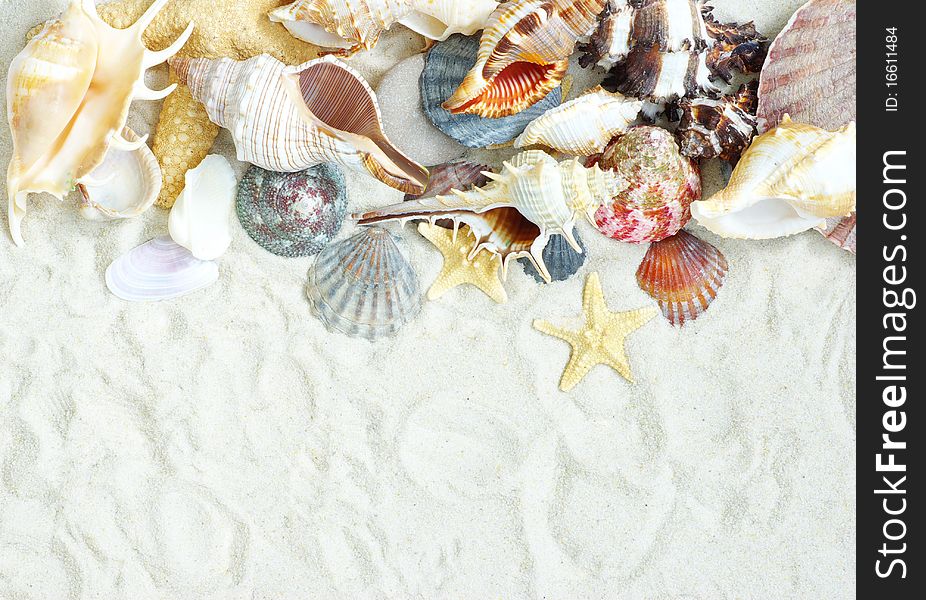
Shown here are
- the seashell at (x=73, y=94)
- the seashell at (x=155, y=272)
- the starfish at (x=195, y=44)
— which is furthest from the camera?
the seashell at (x=155, y=272)

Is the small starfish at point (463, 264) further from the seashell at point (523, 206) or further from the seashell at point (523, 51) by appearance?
the seashell at point (523, 51)

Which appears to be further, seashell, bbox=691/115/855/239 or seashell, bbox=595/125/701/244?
seashell, bbox=595/125/701/244

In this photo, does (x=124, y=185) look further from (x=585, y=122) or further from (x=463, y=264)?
(x=585, y=122)

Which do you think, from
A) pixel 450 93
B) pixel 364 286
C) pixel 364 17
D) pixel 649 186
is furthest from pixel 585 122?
pixel 364 286

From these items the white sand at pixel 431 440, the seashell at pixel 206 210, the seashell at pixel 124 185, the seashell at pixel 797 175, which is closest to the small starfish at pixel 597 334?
the white sand at pixel 431 440

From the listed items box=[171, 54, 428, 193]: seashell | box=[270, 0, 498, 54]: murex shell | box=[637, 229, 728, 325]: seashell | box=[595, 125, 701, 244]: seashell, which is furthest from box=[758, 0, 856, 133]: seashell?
box=[171, 54, 428, 193]: seashell

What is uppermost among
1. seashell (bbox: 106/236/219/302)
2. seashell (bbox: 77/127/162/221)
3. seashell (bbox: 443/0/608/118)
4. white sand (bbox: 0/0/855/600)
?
seashell (bbox: 443/0/608/118)

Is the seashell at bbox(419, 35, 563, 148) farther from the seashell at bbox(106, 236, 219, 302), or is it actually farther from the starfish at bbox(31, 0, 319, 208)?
the seashell at bbox(106, 236, 219, 302)
